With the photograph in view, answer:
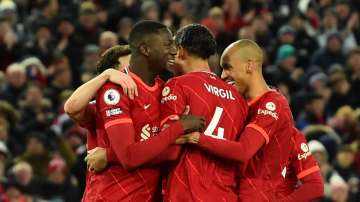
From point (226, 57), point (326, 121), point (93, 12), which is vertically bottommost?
point (326, 121)

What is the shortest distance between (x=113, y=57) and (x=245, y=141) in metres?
1.17

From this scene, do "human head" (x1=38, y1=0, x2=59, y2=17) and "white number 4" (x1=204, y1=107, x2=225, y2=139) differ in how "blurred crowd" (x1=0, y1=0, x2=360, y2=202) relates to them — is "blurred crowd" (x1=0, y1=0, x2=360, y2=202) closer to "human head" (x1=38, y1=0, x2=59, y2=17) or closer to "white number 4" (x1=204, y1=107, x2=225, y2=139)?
"human head" (x1=38, y1=0, x2=59, y2=17)

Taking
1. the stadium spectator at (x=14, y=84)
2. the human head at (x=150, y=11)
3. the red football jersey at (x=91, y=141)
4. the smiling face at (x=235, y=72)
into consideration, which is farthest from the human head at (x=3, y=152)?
the smiling face at (x=235, y=72)

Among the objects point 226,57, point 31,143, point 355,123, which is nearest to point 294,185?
point 226,57

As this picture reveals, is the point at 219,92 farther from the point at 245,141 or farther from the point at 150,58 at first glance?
the point at 150,58

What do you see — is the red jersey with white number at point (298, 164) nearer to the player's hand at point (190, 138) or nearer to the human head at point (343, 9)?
the player's hand at point (190, 138)

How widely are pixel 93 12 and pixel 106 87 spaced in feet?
34.2

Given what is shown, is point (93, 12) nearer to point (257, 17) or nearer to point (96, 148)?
point (257, 17)

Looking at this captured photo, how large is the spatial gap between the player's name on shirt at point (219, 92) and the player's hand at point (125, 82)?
45 cm

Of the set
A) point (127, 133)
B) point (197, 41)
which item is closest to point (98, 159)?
point (127, 133)

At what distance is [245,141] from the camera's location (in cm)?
741

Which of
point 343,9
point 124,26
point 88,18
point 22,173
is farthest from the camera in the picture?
point 343,9

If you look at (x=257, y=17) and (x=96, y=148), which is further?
(x=257, y=17)

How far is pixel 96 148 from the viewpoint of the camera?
7531 mm
